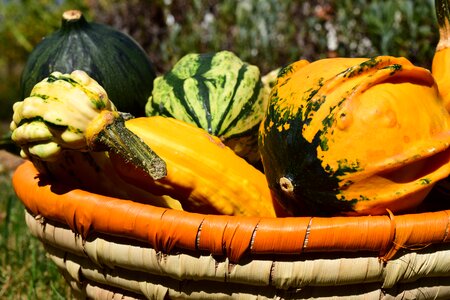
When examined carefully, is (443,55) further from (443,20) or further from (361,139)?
(361,139)

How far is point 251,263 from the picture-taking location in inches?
60.5

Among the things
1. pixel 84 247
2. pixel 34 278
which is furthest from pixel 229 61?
pixel 34 278

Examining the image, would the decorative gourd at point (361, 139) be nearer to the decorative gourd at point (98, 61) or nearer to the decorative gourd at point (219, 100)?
the decorative gourd at point (219, 100)

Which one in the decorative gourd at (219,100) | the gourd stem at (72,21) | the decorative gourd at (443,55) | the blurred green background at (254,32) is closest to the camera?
the decorative gourd at (443,55)

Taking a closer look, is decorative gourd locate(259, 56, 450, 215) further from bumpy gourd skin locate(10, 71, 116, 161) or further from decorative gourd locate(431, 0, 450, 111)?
bumpy gourd skin locate(10, 71, 116, 161)

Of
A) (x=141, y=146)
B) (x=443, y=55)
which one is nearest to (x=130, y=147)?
(x=141, y=146)

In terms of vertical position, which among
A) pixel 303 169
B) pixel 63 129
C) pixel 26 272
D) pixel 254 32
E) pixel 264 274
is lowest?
pixel 26 272

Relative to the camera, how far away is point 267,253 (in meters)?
1.52

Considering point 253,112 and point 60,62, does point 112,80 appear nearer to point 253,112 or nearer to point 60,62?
point 60,62

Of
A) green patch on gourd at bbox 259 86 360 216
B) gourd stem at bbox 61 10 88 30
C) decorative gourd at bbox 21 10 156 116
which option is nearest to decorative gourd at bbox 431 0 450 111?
green patch on gourd at bbox 259 86 360 216

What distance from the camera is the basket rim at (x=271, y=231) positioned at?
1498 millimetres

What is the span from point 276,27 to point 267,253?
3.31m

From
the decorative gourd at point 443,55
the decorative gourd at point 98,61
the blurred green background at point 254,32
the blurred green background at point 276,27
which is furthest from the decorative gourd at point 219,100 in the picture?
the blurred green background at point 276,27

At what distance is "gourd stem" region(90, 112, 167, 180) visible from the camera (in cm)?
169
